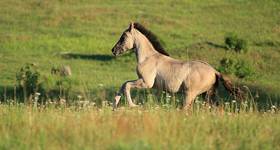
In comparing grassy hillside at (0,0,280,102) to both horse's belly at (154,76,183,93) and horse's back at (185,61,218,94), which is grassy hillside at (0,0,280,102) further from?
horse's back at (185,61,218,94)

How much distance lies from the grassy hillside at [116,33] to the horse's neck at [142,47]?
23.2 ft

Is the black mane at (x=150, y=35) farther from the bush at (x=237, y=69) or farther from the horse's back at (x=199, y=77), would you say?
the bush at (x=237, y=69)

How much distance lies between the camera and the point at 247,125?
37.0 ft

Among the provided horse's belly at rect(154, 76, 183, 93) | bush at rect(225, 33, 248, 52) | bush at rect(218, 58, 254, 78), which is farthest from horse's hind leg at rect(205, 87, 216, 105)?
bush at rect(225, 33, 248, 52)

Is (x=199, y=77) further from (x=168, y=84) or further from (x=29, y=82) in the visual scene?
(x=29, y=82)

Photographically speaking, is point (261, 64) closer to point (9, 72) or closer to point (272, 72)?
point (272, 72)

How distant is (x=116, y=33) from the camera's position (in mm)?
40156

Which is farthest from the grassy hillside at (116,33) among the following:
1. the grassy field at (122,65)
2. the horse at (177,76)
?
the horse at (177,76)

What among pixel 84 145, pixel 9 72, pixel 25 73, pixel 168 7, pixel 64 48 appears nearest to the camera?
pixel 84 145

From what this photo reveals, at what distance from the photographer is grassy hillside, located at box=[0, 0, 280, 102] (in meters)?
29.5

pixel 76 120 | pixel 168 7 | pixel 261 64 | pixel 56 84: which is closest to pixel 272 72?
pixel 261 64

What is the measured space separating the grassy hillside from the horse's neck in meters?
7.07

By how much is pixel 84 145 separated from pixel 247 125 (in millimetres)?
2519

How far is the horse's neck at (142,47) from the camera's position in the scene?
1638 cm
